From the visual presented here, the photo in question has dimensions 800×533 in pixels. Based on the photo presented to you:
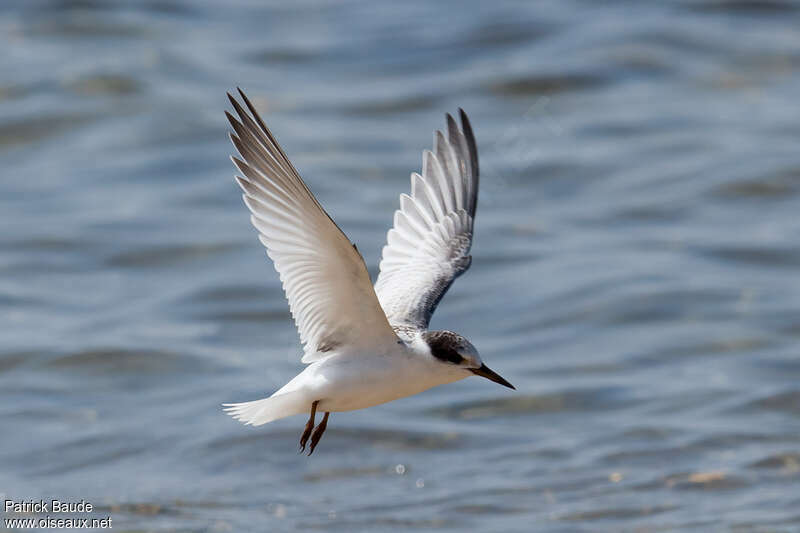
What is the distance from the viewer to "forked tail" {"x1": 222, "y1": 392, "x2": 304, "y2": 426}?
6.01 m

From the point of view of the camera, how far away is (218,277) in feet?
41.7

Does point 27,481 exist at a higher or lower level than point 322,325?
lower

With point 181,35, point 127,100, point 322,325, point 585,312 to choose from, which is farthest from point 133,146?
point 322,325

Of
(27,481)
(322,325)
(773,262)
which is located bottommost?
(27,481)

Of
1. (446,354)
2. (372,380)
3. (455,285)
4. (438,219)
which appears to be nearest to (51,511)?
(438,219)

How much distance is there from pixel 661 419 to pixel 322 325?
4.87 meters

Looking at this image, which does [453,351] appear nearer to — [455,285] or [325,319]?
[325,319]

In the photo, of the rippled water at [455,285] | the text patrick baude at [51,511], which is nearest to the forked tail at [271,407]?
the rippled water at [455,285]

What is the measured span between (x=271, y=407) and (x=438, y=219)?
7.00 ft

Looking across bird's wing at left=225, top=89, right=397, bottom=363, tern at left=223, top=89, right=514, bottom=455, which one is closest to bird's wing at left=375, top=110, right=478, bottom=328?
tern at left=223, top=89, right=514, bottom=455

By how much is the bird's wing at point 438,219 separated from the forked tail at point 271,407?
4.69 feet

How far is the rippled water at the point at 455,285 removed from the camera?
945 centimetres

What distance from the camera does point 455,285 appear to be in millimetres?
12812

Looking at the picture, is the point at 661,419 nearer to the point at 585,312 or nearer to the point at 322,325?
the point at 585,312
